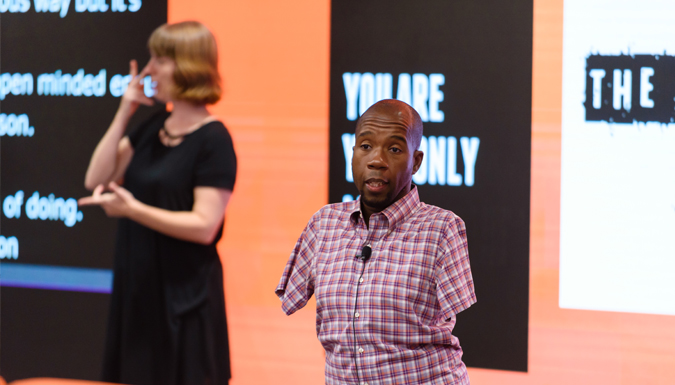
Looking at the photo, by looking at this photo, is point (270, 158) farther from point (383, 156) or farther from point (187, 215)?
point (383, 156)

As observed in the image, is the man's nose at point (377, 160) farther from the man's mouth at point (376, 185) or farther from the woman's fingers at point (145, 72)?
the woman's fingers at point (145, 72)

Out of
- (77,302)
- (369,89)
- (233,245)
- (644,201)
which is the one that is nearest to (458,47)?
(369,89)

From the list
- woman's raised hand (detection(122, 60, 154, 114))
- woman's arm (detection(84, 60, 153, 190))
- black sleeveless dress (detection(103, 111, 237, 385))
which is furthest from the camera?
woman's raised hand (detection(122, 60, 154, 114))

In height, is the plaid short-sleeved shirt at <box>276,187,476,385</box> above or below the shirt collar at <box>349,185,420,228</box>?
below

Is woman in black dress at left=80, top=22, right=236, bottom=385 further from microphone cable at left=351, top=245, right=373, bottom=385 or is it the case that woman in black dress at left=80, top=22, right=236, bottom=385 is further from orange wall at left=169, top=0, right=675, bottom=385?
microphone cable at left=351, top=245, right=373, bottom=385

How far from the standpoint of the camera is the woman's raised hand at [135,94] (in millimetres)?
3020

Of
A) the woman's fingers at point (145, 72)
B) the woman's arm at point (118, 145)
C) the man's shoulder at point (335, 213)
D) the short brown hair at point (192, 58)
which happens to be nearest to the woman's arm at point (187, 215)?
the woman's arm at point (118, 145)

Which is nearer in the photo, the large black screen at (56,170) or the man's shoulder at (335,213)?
the man's shoulder at (335,213)

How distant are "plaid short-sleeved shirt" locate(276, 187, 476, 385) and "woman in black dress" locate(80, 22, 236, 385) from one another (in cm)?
116

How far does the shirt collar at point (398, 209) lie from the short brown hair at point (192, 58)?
1291 mm

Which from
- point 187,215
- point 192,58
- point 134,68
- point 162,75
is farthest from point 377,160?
point 134,68

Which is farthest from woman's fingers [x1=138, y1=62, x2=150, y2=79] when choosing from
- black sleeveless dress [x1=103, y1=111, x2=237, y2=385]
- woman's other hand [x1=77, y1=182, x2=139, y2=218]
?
woman's other hand [x1=77, y1=182, x2=139, y2=218]

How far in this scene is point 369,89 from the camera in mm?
2877

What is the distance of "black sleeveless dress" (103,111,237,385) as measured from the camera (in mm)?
2703
